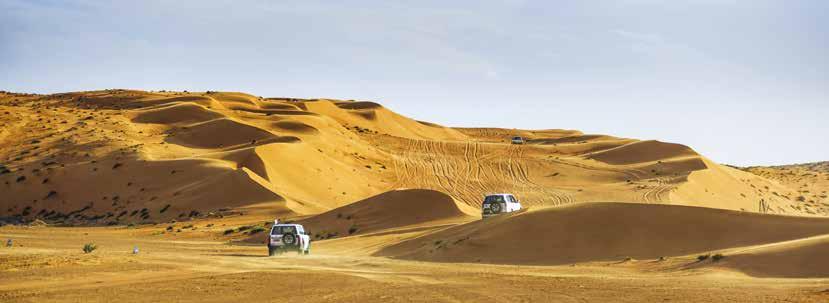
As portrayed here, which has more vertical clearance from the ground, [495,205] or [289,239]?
[495,205]

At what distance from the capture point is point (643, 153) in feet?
296

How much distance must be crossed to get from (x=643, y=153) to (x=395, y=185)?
27749 millimetres

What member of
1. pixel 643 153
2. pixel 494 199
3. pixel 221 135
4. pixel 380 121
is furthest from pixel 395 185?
pixel 380 121

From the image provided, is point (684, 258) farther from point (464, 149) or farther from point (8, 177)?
point (464, 149)

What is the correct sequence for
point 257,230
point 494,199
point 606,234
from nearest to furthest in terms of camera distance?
point 606,234 → point 494,199 → point 257,230

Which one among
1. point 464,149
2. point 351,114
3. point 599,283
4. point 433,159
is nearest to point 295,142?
point 433,159

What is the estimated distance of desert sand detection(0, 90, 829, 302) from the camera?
2100cm

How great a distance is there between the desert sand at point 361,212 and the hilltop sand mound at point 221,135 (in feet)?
0.81

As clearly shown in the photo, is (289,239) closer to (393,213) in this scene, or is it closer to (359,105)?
(393,213)

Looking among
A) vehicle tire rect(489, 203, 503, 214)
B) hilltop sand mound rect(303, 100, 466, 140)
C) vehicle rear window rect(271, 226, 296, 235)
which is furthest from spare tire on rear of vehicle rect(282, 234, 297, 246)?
hilltop sand mound rect(303, 100, 466, 140)

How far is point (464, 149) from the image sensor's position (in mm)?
93625

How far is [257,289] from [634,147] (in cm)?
7743

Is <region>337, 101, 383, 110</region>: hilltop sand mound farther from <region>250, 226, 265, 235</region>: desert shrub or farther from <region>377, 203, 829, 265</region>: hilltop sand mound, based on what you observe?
<region>377, 203, 829, 265</region>: hilltop sand mound

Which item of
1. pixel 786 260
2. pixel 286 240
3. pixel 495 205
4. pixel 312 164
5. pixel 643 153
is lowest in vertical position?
pixel 786 260
